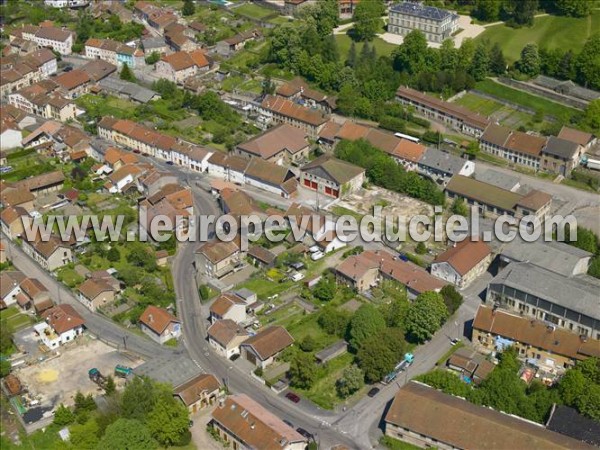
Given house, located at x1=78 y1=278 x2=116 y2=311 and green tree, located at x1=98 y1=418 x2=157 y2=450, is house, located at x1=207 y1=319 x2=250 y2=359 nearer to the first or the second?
house, located at x1=78 y1=278 x2=116 y2=311

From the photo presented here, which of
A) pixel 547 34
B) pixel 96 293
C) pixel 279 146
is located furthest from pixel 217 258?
pixel 547 34

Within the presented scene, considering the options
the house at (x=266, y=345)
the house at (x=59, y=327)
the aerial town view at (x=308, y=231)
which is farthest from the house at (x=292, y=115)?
the house at (x=59, y=327)

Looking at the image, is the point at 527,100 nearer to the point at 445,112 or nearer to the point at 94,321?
the point at 445,112

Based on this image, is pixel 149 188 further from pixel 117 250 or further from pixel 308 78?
pixel 308 78

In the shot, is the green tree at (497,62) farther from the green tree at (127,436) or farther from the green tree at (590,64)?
the green tree at (127,436)

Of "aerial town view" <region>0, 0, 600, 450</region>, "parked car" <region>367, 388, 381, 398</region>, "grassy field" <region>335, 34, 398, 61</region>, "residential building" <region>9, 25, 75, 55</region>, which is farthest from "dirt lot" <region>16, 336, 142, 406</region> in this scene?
"residential building" <region>9, 25, 75, 55</region>

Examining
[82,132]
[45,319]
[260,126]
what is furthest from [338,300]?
[82,132]
